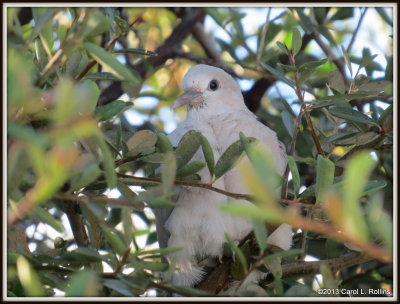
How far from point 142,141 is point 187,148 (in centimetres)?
16

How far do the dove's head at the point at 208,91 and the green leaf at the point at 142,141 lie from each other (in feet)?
4.14

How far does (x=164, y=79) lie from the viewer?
523 cm

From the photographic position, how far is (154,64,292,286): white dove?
10.5 ft

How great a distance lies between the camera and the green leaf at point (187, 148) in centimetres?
237

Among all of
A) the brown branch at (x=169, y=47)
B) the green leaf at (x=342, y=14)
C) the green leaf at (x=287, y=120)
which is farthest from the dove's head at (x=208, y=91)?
the green leaf at (x=342, y=14)

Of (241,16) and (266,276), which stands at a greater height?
(241,16)

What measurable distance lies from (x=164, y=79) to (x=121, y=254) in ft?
10.8

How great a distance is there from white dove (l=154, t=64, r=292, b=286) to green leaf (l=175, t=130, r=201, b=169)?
0.64 meters

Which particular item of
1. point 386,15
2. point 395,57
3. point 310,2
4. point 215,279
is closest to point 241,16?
point 386,15

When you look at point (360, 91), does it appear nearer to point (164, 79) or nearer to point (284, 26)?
point (284, 26)

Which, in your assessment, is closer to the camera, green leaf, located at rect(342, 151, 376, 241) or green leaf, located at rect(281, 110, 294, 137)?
green leaf, located at rect(342, 151, 376, 241)

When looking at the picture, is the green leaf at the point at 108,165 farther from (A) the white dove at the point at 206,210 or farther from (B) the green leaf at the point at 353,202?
(A) the white dove at the point at 206,210

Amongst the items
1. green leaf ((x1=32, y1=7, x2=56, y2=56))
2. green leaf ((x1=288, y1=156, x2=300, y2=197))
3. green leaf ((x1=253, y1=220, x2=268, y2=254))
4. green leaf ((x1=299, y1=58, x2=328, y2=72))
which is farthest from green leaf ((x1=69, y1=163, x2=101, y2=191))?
green leaf ((x1=299, y1=58, x2=328, y2=72))

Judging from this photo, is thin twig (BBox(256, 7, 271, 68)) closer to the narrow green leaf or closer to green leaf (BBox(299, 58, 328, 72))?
green leaf (BBox(299, 58, 328, 72))
